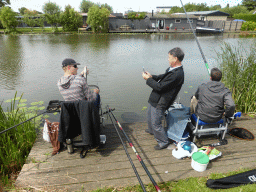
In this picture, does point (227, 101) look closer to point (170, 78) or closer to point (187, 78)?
point (170, 78)

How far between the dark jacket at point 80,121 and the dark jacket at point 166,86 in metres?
0.90

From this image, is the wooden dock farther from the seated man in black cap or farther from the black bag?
the seated man in black cap

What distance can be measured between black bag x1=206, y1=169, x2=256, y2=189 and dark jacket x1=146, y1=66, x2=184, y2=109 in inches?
45.8

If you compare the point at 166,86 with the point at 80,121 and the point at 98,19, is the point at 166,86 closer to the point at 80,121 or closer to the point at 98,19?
the point at 80,121

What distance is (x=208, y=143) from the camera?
9.73 feet

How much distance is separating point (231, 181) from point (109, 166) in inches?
63.4

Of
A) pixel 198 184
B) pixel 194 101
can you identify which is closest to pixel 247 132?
pixel 194 101

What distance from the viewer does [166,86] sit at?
2.40 m

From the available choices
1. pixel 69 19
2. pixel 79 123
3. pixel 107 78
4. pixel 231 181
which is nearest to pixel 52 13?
pixel 69 19

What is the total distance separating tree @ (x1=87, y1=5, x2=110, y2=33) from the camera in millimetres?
31875

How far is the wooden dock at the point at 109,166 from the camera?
7.19 feet

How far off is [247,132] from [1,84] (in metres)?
8.80

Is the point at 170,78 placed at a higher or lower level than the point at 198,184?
higher

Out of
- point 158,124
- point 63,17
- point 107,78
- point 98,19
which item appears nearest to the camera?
point 158,124
